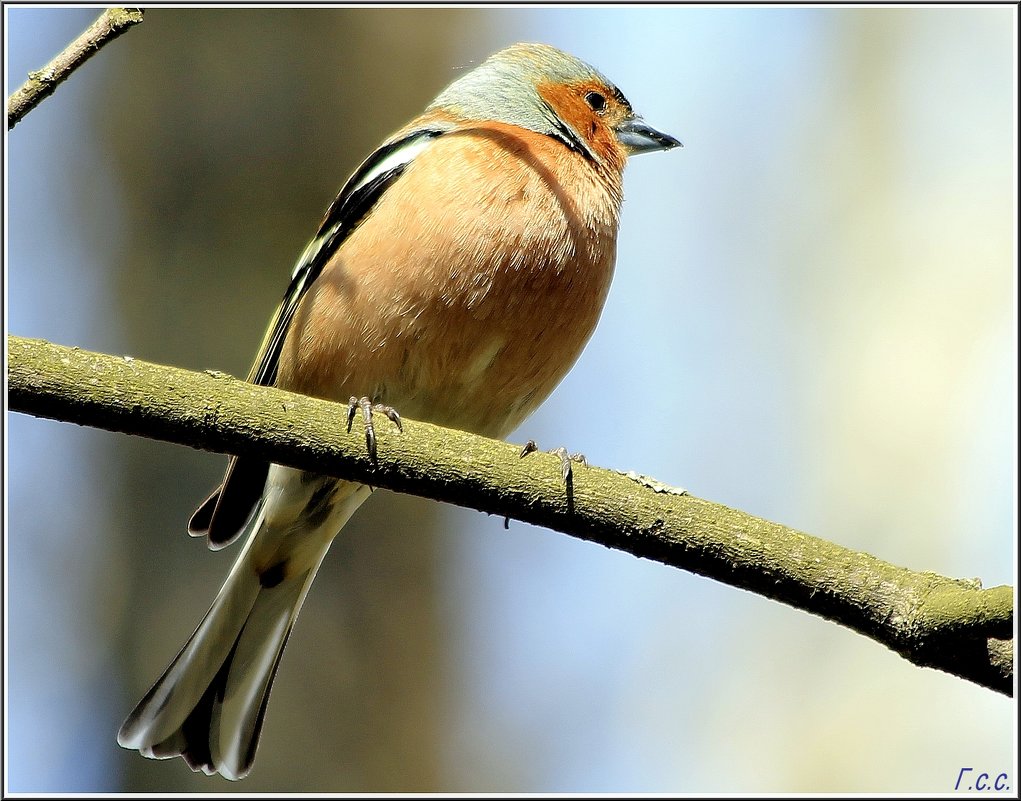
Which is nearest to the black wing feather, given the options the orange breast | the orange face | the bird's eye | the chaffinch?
the chaffinch

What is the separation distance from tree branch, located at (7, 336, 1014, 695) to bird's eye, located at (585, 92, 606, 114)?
9.10 ft

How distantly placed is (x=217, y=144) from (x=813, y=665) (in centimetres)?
558

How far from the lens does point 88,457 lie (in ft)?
19.3

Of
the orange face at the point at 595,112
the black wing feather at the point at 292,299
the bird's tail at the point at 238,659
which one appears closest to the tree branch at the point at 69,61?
the black wing feather at the point at 292,299

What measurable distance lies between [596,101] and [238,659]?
3028mm

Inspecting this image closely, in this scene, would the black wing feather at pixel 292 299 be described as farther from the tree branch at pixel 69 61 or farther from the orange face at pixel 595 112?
the tree branch at pixel 69 61

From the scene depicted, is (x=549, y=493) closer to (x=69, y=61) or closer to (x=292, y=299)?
(x=69, y=61)

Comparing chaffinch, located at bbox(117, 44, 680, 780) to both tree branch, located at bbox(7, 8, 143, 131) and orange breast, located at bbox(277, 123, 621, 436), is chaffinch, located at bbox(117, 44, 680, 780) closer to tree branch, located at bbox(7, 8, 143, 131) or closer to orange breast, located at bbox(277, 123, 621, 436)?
orange breast, located at bbox(277, 123, 621, 436)

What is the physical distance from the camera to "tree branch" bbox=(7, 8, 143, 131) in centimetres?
277

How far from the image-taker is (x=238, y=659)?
4.19 metres

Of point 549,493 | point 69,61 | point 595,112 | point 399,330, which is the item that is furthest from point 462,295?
point 595,112

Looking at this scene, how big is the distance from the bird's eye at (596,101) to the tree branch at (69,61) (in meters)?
2.65

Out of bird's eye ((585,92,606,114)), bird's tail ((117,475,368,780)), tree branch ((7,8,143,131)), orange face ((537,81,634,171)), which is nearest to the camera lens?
tree branch ((7,8,143,131))

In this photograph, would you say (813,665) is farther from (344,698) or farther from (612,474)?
(612,474)
